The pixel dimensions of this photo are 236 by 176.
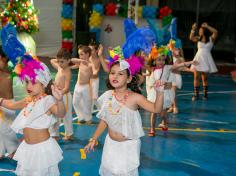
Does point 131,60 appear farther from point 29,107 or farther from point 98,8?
point 98,8

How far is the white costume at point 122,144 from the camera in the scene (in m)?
3.92

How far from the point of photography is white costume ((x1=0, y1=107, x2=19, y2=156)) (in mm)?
5242

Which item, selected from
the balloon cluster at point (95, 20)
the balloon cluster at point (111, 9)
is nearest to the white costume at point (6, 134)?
the balloon cluster at point (95, 20)

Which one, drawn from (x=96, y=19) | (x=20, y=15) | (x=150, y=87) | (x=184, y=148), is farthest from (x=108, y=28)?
(x=184, y=148)

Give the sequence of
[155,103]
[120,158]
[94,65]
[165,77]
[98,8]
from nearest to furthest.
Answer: [155,103] → [120,158] → [165,77] → [94,65] → [98,8]

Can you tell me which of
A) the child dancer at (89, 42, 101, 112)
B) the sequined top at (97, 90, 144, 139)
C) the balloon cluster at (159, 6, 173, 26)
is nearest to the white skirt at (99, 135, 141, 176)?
the sequined top at (97, 90, 144, 139)

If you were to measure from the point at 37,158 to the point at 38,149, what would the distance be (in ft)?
0.28

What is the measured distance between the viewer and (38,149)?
3.89 meters

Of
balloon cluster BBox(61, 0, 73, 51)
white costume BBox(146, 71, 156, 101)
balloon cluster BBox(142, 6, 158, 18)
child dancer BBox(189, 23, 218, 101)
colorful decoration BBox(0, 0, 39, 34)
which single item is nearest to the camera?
white costume BBox(146, 71, 156, 101)

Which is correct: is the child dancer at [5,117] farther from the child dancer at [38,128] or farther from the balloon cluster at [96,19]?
the balloon cluster at [96,19]

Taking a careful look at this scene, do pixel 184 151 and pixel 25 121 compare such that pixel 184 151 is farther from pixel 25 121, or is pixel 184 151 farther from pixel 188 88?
pixel 188 88

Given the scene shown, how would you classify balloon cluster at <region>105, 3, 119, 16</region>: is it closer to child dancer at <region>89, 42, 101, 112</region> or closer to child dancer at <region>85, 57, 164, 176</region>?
child dancer at <region>89, 42, 101, 112</region>

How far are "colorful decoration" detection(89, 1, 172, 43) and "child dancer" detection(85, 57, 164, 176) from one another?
1272 centimetres

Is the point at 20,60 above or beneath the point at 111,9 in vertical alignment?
beneath
